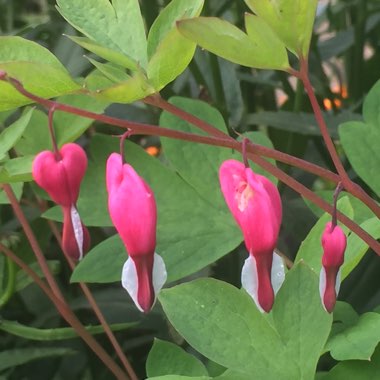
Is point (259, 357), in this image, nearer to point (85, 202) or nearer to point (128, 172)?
point (128, 172)

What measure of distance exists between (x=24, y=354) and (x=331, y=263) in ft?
1.70

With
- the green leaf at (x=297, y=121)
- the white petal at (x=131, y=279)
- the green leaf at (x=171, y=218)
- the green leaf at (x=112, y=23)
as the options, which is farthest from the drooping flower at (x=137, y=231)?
the green leaf at (x=297, y=121)

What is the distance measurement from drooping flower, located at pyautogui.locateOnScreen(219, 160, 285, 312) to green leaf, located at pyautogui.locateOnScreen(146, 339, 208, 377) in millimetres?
162

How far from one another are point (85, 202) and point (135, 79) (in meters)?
0.34

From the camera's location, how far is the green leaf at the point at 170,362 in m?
0.77

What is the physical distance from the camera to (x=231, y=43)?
24.5 inches

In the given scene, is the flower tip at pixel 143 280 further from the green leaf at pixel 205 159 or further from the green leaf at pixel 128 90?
the green leaf at pixel 205 159

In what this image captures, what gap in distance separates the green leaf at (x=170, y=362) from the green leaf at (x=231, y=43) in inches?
11.2

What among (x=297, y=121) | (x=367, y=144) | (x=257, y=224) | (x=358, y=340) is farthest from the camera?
(x=297, y=121)

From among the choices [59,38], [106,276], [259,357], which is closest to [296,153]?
[59,38]

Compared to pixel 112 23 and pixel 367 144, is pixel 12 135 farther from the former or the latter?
pixel 367 144

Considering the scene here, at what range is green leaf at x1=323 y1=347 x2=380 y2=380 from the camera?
0.72 metres

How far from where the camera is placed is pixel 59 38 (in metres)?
1.32

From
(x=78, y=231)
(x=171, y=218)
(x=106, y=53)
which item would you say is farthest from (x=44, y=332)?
(x=106, y=53)
